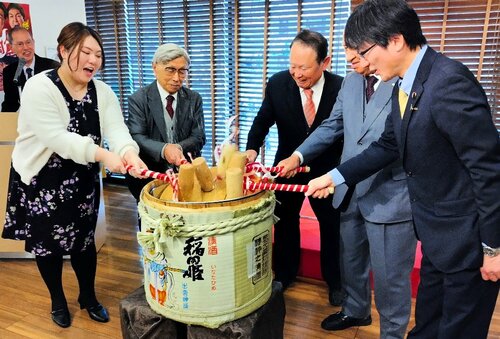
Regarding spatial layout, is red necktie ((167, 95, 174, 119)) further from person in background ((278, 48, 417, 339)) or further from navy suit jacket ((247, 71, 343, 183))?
person in background ((278, 48, 417, 339))

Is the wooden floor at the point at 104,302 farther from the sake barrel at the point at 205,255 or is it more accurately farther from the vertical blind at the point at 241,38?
the vertical blind at the point at 241,38

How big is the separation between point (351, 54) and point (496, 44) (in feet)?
6.86

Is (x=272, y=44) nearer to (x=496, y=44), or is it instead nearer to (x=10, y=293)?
(x=496, y=44)

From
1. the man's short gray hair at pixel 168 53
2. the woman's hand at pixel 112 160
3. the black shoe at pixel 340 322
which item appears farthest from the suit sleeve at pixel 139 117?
the black shoe at pixel 340 322

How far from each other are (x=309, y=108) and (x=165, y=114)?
79 cm

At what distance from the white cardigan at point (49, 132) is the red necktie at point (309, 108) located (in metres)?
0.89

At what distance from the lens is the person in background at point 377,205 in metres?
1.59

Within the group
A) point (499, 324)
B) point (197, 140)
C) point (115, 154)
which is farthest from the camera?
point (197, 140)

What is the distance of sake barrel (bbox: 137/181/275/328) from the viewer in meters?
1.15

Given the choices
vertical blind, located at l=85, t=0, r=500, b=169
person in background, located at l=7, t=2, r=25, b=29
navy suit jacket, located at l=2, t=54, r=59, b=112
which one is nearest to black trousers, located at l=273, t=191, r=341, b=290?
vertical blind, located at l=85, t=0, r=500, b=169

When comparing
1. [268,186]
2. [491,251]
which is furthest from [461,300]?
[268,186]

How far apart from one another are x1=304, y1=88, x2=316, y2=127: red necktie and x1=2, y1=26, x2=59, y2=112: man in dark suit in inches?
67.3

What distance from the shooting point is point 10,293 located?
2426mm

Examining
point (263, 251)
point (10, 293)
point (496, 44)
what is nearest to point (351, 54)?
point (263, 251)
